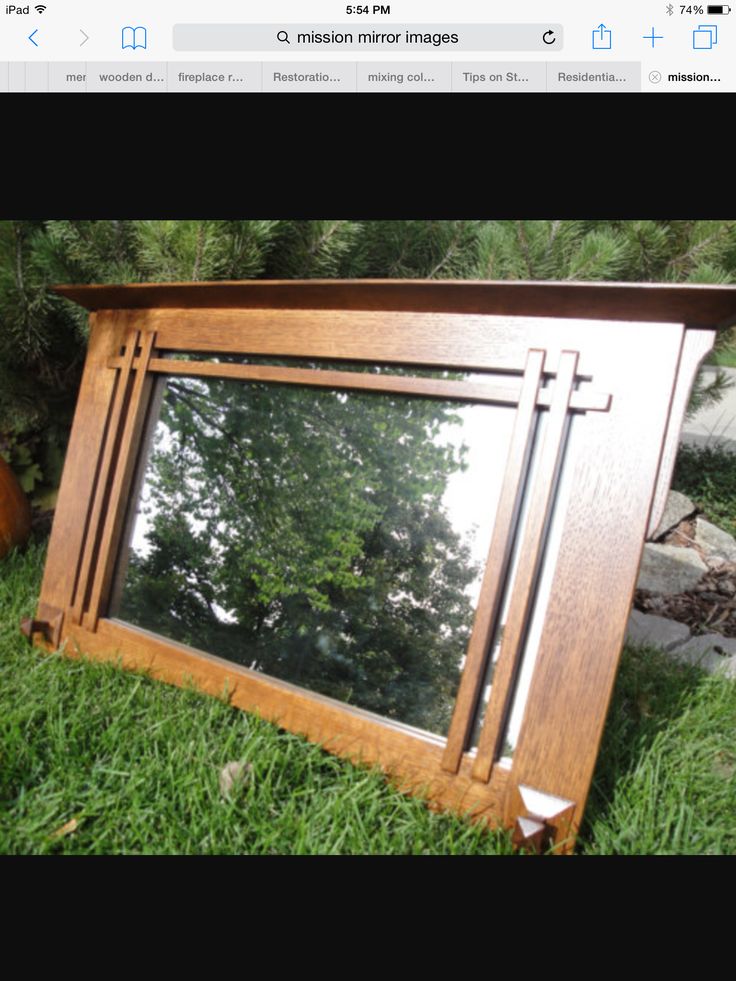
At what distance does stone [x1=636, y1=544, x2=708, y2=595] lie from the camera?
2893 millimetres

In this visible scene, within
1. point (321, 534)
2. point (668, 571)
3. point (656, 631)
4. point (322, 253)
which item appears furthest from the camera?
point (668, 571)

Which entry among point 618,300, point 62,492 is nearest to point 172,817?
point 62,492

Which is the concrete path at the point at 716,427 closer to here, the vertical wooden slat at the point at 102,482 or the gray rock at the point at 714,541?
the gray rock at the point at 714,541

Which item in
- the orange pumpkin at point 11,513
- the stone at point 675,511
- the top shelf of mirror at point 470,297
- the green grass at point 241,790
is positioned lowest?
the green grass at point 241,790

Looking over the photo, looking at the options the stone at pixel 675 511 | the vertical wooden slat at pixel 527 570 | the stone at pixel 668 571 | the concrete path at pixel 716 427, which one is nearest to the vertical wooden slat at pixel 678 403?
the vertical wooden slat at pixel 527 570

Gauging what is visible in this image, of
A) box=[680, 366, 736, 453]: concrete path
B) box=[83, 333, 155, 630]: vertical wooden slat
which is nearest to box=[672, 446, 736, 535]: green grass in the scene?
box=[680, 366, 736, 453]: concrete path

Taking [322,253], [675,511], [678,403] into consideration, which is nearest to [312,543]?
[678,403]

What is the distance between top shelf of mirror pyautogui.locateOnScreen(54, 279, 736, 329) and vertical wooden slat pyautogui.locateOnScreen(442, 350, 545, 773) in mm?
111

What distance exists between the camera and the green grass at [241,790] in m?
1.11

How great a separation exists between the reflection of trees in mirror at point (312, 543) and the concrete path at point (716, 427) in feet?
11.2

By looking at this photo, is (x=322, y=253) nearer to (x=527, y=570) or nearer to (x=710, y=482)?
(x=527, y=570)

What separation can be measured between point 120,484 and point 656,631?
6.59 ft

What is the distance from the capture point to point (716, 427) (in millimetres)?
4414

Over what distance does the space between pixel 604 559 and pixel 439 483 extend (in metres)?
0.38
